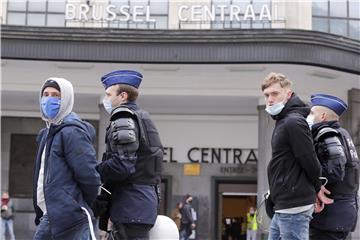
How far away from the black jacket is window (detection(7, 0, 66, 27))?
640 inches

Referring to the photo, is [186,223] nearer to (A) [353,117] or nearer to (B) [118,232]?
(A) [353,117]

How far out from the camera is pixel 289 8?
20.2m

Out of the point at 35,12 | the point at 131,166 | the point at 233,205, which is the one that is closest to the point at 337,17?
the point at 233,205

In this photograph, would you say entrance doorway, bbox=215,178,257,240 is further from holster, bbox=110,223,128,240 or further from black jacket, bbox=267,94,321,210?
holster, bbox=110,223,128,240

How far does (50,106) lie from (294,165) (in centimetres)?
215

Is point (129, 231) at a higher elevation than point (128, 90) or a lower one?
lower

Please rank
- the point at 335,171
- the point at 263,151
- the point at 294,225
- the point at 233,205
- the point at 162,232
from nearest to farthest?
the point at 294,225 → the point at 162,232 → the point at 335,171 → the point at 263,151 → the point at 233,205

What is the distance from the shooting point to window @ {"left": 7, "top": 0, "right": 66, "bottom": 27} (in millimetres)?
20828

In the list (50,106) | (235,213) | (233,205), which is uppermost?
(50,106)

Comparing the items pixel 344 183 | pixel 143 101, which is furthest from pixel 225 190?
pixel 344 183

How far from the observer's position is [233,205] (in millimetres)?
23734

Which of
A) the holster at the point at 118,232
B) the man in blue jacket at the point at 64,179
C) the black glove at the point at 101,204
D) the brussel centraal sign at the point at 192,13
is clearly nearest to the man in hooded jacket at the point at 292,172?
the holster at the point at 118,232

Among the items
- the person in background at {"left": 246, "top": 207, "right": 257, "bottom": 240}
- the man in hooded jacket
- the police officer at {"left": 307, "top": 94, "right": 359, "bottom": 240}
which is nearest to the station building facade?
the person in background at {"left": 246, "top": 207, "right": 257, "bottom": 240}

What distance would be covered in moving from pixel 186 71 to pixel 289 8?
13.1 ft
